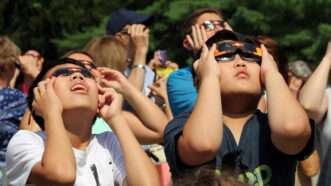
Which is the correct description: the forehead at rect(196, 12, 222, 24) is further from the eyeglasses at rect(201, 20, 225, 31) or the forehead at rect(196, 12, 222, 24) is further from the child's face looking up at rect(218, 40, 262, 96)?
the child's face looking up at rect(218, 40, 262, 96)

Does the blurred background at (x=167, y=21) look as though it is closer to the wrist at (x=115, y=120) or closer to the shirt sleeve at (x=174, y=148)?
the wrist at (x=115, y=120)

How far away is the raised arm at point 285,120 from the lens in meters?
3.05

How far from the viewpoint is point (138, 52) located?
562cm

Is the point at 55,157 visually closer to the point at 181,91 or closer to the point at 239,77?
the point at 239,77

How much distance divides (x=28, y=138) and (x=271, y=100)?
3.72 ft

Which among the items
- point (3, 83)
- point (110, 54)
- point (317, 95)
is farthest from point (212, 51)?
point (3, 83)

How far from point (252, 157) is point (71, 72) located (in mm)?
1020

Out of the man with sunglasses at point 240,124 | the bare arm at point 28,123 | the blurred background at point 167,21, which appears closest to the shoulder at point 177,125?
the man with sunglasses at point 240,124

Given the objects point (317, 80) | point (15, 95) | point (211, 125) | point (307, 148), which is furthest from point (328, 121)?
point (15, 95)

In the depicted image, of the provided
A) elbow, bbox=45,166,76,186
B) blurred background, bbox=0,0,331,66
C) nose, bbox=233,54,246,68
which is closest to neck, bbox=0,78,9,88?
elbow, bbox=45,166,76,186

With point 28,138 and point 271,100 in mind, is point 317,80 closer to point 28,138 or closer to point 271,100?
point 271,100

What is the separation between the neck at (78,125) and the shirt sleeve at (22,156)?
14 centimetres

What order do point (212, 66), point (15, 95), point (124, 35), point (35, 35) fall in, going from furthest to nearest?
point (35, 35), point (124, 35), point (15, 95), point (212, 66)

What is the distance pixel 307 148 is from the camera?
3.20m
